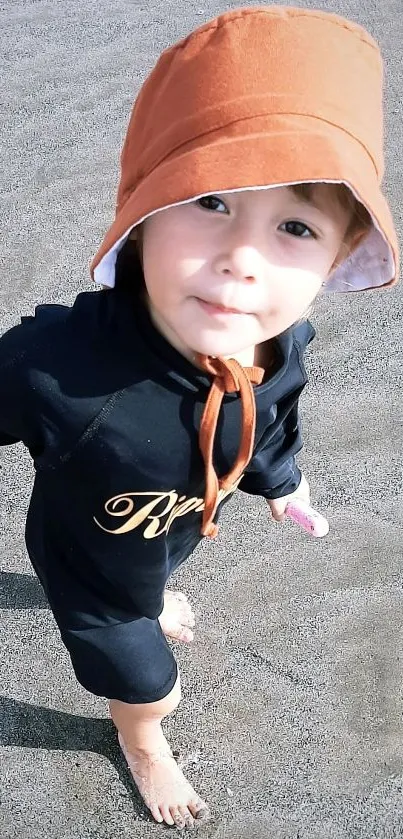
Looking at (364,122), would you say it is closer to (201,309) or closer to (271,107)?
(271,107)

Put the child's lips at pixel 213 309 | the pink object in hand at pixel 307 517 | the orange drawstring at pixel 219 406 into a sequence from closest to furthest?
1. the child's lips at pixel 213 309
2. the orange drawstring at pixel 219 406
3. the pink object in hand at pixel 307 517

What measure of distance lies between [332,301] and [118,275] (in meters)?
1.65

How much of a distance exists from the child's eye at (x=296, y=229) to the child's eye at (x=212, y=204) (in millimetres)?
76

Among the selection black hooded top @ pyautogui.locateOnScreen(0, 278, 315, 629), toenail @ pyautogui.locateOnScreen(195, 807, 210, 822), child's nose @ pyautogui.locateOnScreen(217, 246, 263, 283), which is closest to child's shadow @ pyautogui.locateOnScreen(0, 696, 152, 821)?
toenail @ pyautogui.locateOnScreen(195, 807, 210, 822)

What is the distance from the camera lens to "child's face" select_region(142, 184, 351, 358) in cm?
106

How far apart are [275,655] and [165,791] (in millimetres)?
385

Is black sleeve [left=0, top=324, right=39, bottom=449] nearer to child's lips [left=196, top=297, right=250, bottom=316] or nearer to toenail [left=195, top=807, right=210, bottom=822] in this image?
child's lips [left=196, top=297, right=250, bottom=316]

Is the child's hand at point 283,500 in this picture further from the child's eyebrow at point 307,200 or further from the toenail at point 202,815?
the child's eyebrow at point 307,200

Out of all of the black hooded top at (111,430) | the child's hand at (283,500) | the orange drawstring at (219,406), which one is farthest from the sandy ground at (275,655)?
the orange drawstring at (219,406)

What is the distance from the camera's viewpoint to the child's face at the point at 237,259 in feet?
3.48

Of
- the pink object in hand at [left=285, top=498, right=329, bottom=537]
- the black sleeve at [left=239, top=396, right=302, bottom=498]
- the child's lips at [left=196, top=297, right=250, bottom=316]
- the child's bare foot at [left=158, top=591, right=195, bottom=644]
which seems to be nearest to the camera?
the child's lips at [left=196, top=297, right=250, bottom=316]

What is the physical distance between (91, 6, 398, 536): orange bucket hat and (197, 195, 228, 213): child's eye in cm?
5

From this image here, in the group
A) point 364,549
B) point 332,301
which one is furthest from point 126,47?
point 364,549

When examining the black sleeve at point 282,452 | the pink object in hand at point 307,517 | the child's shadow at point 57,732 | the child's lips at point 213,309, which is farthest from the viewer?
the child's shadow at point 57,732
